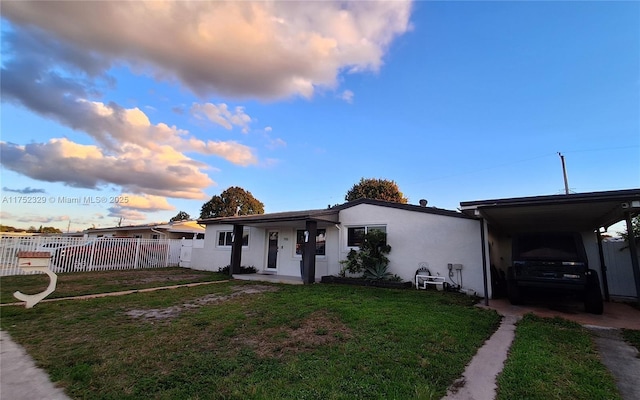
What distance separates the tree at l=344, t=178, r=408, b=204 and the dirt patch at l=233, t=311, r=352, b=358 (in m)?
23.9

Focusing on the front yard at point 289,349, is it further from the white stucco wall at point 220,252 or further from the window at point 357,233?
the white stucco wall at point 220,252

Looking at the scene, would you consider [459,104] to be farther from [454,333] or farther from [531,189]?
[454,333]

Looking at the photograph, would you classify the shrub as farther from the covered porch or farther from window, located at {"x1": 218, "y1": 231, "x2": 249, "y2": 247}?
window, located at {"x1": 218, "y1": 231, "x2": 249, "y2": 247}

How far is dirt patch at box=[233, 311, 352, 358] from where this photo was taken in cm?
414

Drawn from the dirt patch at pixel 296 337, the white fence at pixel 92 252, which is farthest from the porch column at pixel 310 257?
the white fence at pixel 92 252

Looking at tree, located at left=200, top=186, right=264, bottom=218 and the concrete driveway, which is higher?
tree, located at left=200, top=186, right=264, bottom=218

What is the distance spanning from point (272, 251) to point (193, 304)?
6.81 meters

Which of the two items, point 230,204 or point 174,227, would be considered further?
point 230,204

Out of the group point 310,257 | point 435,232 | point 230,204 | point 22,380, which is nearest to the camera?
point 22,380

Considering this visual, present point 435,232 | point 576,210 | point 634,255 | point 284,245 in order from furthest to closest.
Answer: point 284,245, point 435,232, point 576,210, point 634,255

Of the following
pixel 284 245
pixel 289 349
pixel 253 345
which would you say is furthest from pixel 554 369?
pixel 284 245

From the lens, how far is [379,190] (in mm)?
29219

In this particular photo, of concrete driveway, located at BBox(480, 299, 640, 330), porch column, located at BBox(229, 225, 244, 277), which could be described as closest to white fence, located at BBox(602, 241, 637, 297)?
concrete driveway, located at BBox(480, 299, 640, 330)

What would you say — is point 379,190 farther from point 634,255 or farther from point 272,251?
point 634,255
